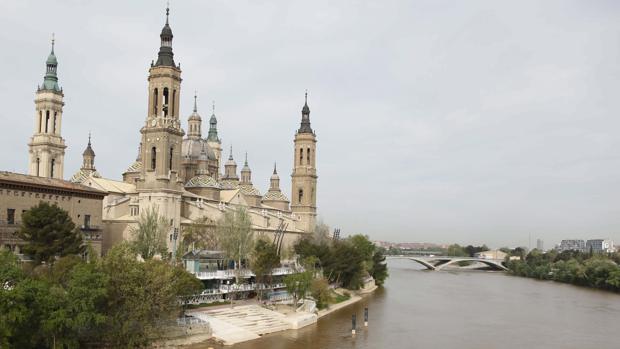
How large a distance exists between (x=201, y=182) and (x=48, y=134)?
65.6 feet

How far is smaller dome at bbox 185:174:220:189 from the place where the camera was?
67688 mm

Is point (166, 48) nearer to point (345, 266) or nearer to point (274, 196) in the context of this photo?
point (345, 266)

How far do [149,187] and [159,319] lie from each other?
2512cm

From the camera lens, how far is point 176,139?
57594 mm

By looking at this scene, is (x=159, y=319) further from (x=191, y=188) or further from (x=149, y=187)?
(x=191, y=188)

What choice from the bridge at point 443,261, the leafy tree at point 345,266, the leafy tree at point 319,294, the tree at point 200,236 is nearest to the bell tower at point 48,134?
the tree at point 200,236

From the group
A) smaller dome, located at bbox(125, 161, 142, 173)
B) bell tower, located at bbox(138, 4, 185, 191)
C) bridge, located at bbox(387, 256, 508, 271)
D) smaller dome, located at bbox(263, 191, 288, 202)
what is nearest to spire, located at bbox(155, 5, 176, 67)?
→ bell tower, located at bbox(138, 4, 185, 191)

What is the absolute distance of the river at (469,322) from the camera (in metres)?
39.4

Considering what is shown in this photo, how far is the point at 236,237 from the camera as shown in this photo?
5009cm

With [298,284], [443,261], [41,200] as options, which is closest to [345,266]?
[298,284]

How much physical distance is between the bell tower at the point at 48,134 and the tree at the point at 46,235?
36788 millimetres

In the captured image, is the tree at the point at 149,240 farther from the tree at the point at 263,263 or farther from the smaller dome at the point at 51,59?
the smaller dome at the point at 51,59

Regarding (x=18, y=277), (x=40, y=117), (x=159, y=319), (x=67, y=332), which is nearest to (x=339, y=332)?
(x=159, y=319)

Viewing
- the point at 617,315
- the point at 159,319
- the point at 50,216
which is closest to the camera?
the point at 159,319
